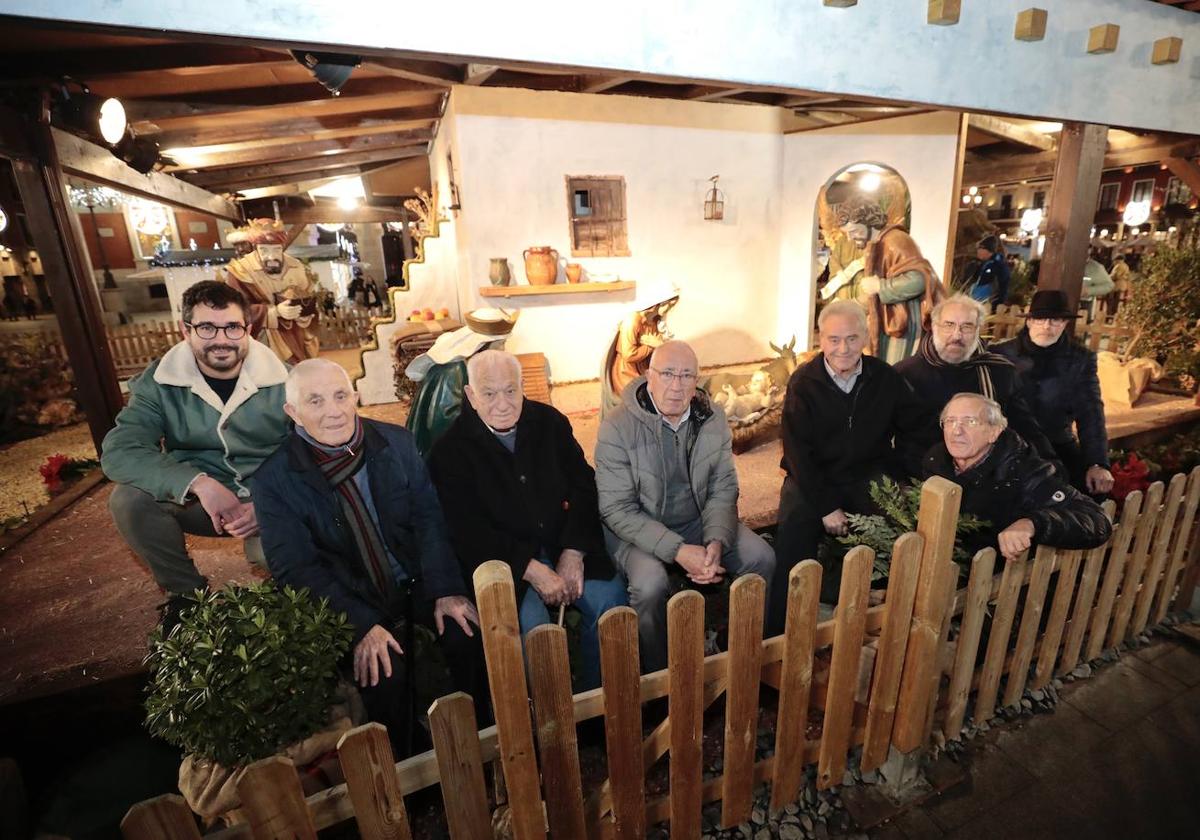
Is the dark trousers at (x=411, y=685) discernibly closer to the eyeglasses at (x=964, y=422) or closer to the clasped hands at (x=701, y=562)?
the clasped hands at (x=701, y=562)

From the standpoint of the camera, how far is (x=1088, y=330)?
7164 millimetres

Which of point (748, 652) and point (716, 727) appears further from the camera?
point (716, 727)

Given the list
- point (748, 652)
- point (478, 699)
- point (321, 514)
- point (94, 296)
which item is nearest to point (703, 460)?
point (748, 652)

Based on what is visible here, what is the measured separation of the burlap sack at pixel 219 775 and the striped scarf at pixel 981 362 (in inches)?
127

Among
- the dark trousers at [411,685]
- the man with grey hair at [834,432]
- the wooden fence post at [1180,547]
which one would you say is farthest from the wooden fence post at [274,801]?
the wooden fence post at [1180,547]

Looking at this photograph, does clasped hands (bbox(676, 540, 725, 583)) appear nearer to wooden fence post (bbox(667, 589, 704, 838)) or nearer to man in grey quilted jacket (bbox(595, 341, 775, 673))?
man in grey quilted jacket (bbox(595, 341, 775, 673))

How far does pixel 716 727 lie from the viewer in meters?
2.57

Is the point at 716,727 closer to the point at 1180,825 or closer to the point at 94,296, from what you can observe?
the point at 1180,825

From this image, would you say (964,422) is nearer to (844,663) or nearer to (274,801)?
(844,663)

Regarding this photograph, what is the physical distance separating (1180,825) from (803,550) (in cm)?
160

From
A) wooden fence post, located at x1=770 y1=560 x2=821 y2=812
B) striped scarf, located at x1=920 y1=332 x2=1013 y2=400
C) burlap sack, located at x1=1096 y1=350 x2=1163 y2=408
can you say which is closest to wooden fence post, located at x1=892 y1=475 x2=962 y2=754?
wooden fence post, located at x1=770 y1=560 x2=821 y2=812

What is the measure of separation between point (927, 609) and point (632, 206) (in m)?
5.99

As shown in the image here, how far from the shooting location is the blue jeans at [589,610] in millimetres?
2320

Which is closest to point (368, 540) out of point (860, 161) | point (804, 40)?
point (804, 40)
